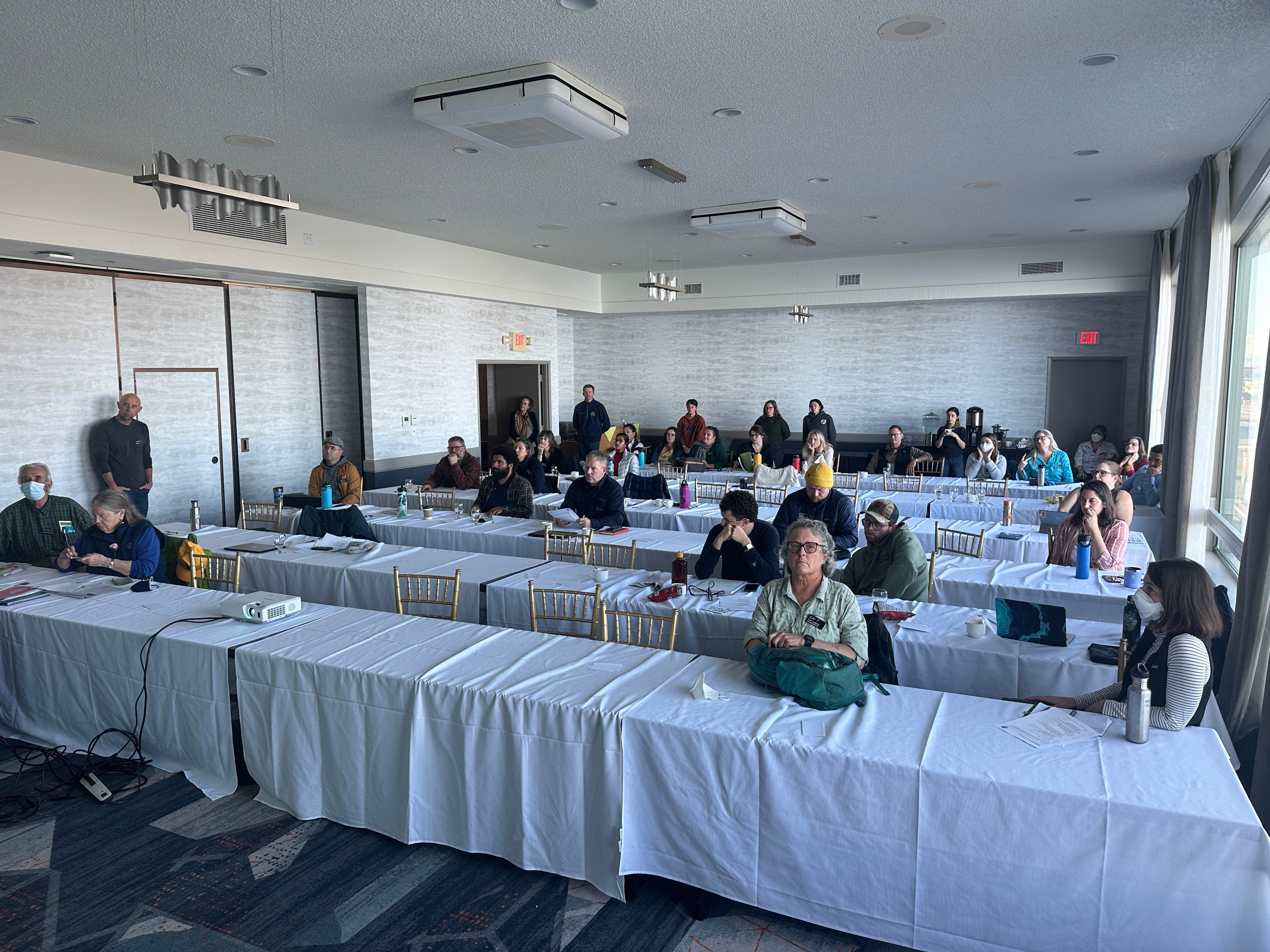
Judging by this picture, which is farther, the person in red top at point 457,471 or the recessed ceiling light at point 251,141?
the person in red top at point 457,471

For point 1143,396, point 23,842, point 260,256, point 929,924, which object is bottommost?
point 23,842

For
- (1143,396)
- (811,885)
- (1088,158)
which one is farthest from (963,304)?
(811,885)

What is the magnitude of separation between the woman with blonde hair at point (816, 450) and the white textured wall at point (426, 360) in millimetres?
5654

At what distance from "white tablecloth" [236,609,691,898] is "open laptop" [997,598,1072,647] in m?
1.54

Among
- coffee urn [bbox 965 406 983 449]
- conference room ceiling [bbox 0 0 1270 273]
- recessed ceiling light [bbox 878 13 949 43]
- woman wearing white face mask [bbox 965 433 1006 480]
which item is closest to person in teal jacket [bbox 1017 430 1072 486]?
woman wearing white face mask [bbox 965 433 1006 480]

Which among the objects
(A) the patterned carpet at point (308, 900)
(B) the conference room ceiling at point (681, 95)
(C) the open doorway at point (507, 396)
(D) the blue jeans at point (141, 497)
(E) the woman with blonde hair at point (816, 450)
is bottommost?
(A) the patterned carpet at point (308, 900)

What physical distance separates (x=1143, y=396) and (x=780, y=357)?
585 cm

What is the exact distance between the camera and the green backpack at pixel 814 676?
287cm

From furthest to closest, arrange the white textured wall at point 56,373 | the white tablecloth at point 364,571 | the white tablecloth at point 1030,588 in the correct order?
the white textured wall at point 56,373 < the white tablecloth at point 364,571 < the white tablecloth at point 1030,588

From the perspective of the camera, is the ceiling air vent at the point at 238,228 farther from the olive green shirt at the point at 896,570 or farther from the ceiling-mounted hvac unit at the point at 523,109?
the olive green shirt at the point at 896,570

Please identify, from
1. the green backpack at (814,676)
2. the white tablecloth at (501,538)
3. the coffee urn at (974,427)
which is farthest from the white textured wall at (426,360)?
the green backpack at (814,676)

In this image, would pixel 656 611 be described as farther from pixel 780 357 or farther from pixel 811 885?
pixel 780 357

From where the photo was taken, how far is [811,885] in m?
2.66

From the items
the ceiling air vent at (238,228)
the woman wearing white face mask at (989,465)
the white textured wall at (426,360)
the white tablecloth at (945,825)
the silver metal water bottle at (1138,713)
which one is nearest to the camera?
the white tablecloth at (945,825)
